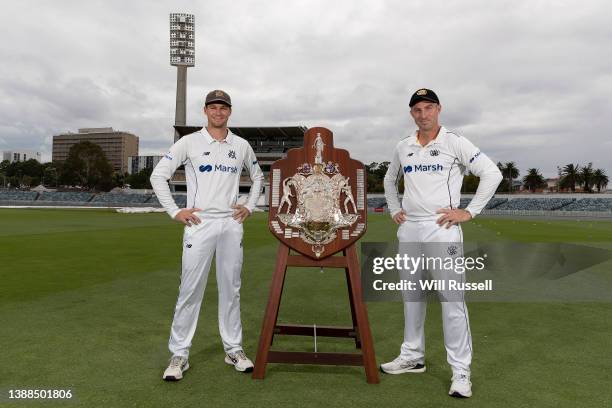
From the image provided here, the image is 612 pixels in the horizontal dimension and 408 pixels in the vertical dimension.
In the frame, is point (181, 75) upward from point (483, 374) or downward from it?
upward

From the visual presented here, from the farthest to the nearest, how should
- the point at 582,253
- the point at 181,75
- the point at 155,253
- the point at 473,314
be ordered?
the point at 181,75 → the point at 582,253 → the point at 155,253 → the point at 473,314

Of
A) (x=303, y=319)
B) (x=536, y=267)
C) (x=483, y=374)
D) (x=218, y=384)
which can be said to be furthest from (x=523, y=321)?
(x=536, y=267)

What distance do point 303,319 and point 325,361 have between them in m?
2.01

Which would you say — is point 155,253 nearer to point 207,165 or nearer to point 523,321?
point 207,165

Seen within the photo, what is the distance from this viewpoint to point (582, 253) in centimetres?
1295

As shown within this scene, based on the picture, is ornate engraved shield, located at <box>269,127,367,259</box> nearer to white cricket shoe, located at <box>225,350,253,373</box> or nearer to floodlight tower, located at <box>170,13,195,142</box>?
white cricket shoe, located at <box>225,350,253,373</box>

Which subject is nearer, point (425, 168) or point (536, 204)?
point (425, 168)

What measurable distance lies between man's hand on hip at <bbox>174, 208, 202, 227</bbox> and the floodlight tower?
90768 millimetres

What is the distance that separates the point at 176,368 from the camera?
3.65 meters

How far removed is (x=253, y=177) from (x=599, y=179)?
127691mm

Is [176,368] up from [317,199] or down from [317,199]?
down

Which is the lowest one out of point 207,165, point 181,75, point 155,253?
point 155,253

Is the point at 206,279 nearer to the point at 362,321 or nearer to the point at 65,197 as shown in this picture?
the point at 362,321

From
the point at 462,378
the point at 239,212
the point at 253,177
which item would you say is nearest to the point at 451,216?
the point at 462,378
